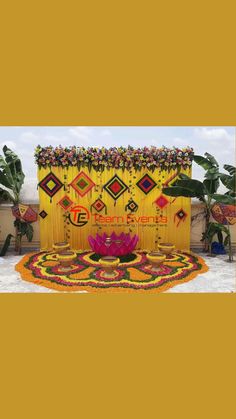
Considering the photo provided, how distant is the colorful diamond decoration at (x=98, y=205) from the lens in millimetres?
7281

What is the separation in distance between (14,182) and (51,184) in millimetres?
781

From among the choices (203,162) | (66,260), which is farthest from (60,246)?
(203,162)

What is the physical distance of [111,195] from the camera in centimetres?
726

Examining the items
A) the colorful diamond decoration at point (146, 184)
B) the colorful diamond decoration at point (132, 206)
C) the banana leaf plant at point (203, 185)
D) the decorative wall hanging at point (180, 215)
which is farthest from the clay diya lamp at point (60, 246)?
the decorative wall hanging at point (180, 215)

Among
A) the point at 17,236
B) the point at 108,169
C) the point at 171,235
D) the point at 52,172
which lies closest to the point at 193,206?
the point at 171,235

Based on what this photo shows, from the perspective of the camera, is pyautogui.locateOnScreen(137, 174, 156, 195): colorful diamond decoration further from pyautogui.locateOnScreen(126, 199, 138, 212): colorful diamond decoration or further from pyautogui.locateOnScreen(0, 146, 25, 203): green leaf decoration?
pyautogui.locateOnScreen(0, 146, 25, 203): green leaf decoration

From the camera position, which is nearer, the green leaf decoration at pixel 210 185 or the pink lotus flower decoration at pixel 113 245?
the pink lotus flower decoration at pixel 113 245

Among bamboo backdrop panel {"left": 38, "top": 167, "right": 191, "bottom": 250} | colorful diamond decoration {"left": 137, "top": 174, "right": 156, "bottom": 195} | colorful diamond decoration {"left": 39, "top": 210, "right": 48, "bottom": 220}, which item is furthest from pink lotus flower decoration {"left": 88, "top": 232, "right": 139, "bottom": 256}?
colorful diamond decoration {"left": 39, "top": 210, "right": 48, "bottom": 220}

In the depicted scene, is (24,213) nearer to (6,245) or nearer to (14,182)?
(14,182)

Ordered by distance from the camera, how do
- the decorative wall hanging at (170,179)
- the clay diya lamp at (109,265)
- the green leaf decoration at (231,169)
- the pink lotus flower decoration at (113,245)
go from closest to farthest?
the clay diya lamp at (109,265) → the green leaf decoration at (231,169) → the pink lotus flower decoration at (113,245) → the decorative wall hanging at (170,179)

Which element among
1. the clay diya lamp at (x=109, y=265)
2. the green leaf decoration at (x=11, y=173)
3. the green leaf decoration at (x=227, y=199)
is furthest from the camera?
the green leaf decoration at (x=11, y=173)

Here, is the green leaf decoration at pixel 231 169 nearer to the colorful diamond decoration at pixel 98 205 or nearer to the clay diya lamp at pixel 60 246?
the colorful diamond decoration at pixel 98 205

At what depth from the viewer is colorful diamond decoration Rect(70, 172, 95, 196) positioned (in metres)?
7.22

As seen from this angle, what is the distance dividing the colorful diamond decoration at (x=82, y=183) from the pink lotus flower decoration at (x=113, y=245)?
107 centimetres
